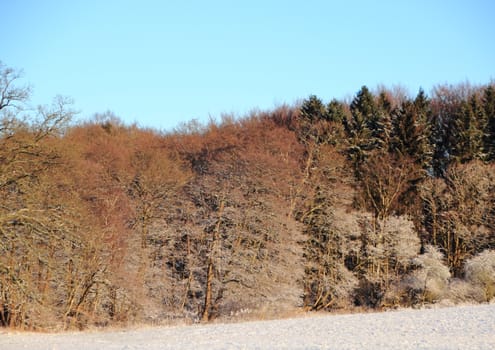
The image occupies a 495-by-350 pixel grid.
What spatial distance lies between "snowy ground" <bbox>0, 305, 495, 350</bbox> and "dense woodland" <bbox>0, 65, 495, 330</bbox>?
4.56 meters

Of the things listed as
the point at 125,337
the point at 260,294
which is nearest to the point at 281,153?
the point at 260,294

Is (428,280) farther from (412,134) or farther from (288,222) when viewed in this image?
(412,134)

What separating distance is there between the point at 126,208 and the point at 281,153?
38.1 ft

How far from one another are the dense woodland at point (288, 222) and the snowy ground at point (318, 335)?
4563 mm

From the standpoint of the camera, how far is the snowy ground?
58.7 ft

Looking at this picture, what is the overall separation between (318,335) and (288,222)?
648 inches

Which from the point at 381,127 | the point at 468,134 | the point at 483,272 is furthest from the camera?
the point at 381,127

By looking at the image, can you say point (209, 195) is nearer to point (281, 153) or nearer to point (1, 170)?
point (281, 153)

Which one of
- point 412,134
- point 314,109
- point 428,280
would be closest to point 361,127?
point 412,134

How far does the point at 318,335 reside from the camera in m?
20.1

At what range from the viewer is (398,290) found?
128 ft

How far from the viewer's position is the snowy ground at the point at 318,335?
17.9m

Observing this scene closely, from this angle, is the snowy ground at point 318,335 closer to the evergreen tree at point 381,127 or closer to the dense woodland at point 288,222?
the dense woodland at point 288,222

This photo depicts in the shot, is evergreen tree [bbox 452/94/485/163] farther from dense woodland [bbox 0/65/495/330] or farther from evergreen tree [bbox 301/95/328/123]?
evergreen tree [bbox 301/95/328/123]
